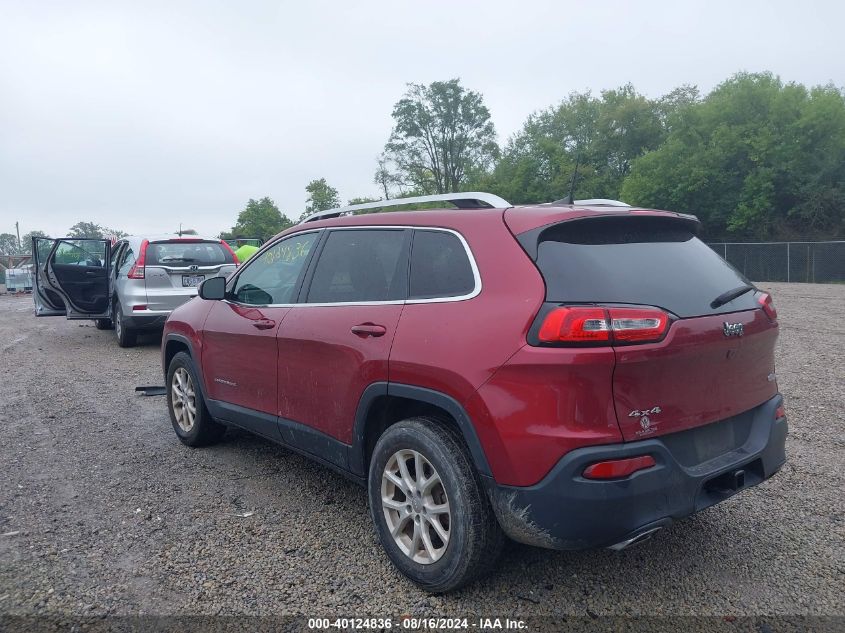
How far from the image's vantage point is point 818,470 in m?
4.48

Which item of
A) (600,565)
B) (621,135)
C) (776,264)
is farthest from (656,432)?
(621,135)

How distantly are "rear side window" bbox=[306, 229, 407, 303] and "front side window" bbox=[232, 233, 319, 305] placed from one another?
231mm

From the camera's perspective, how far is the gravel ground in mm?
3029

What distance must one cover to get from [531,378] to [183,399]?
3714 mm

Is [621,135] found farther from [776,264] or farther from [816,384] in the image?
[816,384]

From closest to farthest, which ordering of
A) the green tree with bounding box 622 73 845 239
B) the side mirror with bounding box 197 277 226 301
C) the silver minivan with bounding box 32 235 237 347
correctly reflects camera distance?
the side mirror with bounding box 197 277 226 301, the silver minivan with bounding box 32 235 237 347, the green tree with bounding box 622 73 845 239

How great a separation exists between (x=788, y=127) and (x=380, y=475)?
122 ft

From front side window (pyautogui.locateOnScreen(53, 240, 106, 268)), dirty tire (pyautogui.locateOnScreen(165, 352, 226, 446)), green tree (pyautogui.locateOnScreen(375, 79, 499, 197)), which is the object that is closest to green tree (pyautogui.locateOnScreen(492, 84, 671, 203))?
green tree (pyautogui.locateOnScreen(375, 79, 499, 197))

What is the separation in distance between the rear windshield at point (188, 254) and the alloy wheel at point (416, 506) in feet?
26.7

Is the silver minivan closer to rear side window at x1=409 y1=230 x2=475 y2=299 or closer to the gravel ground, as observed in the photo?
the gravel ground

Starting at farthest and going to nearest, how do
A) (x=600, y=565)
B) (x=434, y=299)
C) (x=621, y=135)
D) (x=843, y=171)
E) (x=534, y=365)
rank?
(x=621, y=135) < (x=843, y=171) < (x=600, y=565) < (x=434, y=299) < (x=534, y=365)

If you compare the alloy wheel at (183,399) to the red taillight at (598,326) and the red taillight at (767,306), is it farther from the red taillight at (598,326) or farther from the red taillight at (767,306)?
the red taillight at (767,306)

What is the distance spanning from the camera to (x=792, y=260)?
1037 inches

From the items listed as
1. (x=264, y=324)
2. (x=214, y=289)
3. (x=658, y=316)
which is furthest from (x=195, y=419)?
(x=658, y=316)
